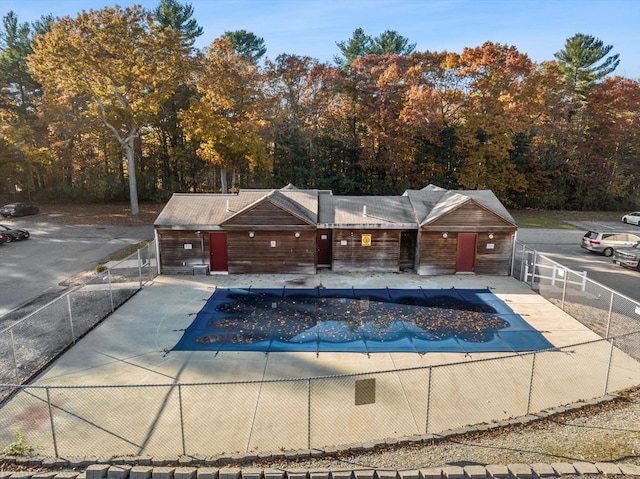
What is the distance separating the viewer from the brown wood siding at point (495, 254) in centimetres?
2075

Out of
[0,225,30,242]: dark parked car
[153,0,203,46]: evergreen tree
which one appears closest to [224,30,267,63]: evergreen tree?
[153,0,203,46]: evergreen tree

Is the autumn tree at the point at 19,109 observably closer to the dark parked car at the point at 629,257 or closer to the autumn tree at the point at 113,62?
the autumn tree at the point at 113,62

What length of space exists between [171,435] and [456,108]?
36.7 meters

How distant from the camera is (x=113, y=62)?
30.4m

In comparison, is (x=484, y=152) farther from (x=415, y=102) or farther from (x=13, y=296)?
(x=13, y=296)

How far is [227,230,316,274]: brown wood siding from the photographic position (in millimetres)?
20594

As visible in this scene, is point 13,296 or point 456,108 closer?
point 13,296

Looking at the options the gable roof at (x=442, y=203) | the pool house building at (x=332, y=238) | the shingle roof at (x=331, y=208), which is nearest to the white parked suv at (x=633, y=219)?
the gable roof at (x=442, y=203)

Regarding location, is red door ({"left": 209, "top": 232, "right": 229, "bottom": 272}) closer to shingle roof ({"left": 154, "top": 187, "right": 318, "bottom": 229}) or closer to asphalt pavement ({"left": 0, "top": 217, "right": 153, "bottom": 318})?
shingle roof ({"left": 154, "top": 187, "right": 318, "bottom": 229})

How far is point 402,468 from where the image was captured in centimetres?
761

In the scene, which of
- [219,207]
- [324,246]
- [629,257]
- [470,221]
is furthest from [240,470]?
[629,257]

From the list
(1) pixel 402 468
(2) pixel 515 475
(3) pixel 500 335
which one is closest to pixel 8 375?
(1) pixel 402 468

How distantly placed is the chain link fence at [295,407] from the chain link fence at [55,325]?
1.38 metres

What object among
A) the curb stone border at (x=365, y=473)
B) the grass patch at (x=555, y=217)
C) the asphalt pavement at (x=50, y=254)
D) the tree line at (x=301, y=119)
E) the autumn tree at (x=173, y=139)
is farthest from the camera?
the autumn tree at (x=173, y=139)
